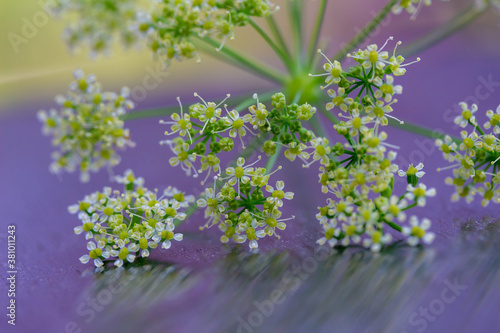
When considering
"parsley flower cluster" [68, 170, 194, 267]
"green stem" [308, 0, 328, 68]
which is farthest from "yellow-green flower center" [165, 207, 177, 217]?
"green stem" [308, 0, 328, 68]

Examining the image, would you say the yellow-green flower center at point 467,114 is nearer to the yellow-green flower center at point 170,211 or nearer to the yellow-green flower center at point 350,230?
the yellow-green flower center at point 350,230

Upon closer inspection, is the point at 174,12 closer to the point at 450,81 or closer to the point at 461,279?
the point at 461,279

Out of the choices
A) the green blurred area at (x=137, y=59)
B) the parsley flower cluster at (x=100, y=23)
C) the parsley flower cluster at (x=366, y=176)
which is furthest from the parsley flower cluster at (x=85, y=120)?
the green blurred area at (x=137, y=59)

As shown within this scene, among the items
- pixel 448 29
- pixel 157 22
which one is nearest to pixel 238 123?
pixel 157 22

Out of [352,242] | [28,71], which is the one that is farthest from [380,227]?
[28,71]

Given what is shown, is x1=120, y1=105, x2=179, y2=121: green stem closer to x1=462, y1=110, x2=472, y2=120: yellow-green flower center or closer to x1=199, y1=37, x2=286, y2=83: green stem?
x1=199, y1=37, x2=286, y2=83: green stem

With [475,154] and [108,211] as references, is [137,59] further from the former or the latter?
[475,154]
